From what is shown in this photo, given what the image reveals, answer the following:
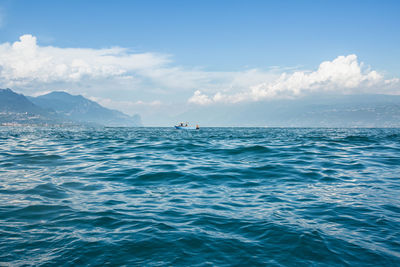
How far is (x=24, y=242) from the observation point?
5.07 m

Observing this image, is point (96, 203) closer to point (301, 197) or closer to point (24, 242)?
point (24, 242)

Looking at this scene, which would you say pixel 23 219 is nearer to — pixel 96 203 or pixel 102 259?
pixel 96 203

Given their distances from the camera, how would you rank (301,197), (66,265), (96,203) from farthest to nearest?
1. (301,197)
2. (96,203)
3. (66,265)

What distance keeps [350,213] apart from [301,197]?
1.71 metres

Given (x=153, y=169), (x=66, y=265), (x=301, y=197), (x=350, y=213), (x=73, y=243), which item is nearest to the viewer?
(x=66, y=265)

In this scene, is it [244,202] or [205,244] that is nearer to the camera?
[205,244]

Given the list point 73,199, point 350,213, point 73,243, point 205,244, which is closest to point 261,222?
point 205,244

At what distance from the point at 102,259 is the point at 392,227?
6.71 metres

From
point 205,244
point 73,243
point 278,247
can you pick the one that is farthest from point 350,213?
point 73,243

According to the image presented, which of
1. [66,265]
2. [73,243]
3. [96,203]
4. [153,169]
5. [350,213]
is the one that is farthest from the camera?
[153,169]

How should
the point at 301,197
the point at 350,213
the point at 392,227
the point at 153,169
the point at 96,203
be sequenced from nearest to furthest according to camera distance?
the point at 392,227 < the point at 350,213 < the point at 96,203 < the point at 301,197 < the point at 153,169

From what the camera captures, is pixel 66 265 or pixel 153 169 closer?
pixel 66 265

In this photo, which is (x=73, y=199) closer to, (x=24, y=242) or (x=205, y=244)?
(x=24, y=242)

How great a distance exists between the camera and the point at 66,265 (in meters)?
4.29
